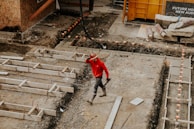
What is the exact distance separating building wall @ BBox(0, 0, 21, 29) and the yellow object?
5.52 m

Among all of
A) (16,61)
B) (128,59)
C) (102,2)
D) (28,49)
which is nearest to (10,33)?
(28,49)

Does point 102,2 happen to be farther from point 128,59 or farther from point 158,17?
point 128,59

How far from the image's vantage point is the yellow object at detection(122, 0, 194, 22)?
Answer: 1840cm

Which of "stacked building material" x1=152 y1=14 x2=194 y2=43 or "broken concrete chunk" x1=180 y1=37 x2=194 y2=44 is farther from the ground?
"stacked building material" x1=152 y1=14 x2=194 y2=43

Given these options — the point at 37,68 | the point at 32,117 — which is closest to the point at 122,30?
the point at 37,68

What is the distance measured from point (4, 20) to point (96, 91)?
7.31 m

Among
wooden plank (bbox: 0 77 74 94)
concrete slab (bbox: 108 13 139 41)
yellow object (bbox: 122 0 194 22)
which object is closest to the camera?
wooden plank (bbox: 0 77 74 94)

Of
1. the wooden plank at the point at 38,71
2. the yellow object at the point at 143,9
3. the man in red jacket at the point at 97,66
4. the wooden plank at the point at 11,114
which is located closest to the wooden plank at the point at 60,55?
the wooden plank at the point at 38,71

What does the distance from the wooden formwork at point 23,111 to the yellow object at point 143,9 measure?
9500 mm

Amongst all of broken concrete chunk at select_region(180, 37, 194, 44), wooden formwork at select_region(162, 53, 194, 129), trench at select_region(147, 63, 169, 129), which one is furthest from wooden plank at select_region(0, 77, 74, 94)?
broken concrete chunk at select_region(180, 37, 194, 44)

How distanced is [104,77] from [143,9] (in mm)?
7046

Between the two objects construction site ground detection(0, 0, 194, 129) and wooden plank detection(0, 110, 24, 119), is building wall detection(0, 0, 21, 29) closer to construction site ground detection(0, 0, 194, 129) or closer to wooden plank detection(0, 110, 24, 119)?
construction site ground detection(0, 0, 194, 129)

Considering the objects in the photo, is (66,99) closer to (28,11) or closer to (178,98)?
(178,98)

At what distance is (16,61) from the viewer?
1353 centimetres
